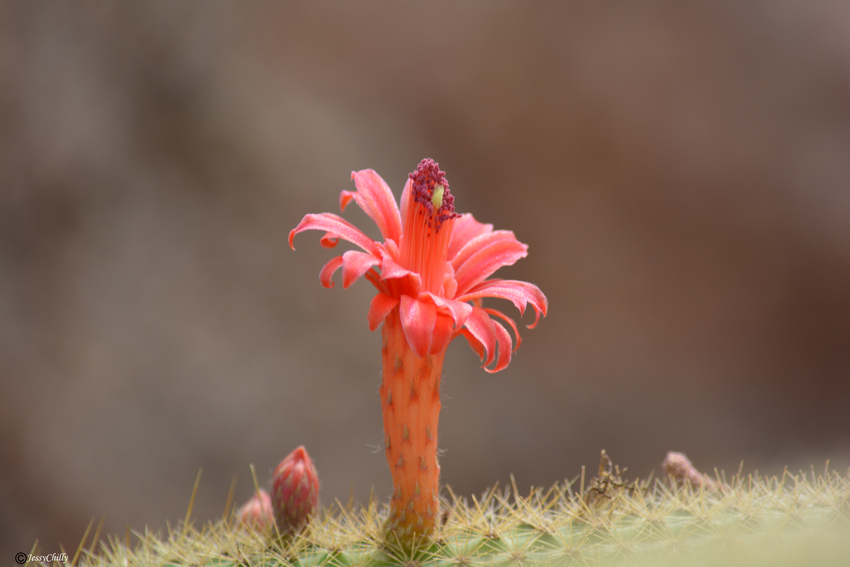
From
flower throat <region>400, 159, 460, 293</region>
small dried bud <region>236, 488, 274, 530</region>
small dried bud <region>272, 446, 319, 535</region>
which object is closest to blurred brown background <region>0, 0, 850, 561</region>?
small dried bud <region>236, 488, 274, 530</region>

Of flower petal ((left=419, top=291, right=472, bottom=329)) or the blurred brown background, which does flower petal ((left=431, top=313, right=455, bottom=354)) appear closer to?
flower petal ((left=419, top=291, right=472, bottom=329))

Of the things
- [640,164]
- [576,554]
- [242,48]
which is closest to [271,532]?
[576,554]

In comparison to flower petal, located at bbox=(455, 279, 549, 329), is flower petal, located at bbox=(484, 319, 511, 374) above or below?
below

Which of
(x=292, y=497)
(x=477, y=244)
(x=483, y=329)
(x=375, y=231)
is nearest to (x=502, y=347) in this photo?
(x=483, y=329)

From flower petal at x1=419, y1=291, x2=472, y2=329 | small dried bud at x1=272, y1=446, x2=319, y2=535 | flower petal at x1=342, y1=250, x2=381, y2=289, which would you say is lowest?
small dried bud at x1=272, y1=446, x2=319, y2=535

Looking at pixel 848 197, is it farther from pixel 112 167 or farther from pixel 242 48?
pixel 112 167

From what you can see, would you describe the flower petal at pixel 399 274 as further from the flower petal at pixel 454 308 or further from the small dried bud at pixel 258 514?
the small dried bud at pixel 258 514

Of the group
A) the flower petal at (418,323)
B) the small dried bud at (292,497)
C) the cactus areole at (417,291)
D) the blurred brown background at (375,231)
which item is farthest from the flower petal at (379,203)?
the blurred brown background at (375,231)
